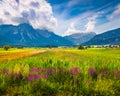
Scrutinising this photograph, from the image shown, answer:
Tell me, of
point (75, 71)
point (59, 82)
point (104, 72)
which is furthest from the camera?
point (104, 72)

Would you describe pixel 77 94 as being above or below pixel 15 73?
below

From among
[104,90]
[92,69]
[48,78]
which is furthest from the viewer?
[92,69]

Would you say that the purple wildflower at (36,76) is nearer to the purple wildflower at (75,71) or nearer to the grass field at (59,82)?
the grass field at (59,82)

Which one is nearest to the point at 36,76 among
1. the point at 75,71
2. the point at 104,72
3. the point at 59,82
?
the point at 59,82

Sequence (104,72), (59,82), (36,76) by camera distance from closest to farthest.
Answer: (36,76) → (59,82) → (104,72)

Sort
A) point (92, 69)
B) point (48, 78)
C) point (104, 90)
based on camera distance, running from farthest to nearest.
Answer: point (92, 69)
point (48, 78)
point (104, 90)

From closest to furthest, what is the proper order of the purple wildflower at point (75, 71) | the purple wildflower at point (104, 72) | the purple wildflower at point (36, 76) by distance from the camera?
the purple wildflower at point (36, 76), the purple wildflower at point (75, 71), the purple wildflower at point (104, 72)

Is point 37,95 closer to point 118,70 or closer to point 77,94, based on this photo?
point 77,94

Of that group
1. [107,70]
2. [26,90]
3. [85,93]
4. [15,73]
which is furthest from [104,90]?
[15,73]

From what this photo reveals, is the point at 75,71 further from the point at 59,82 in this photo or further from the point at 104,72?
the point at 104,72

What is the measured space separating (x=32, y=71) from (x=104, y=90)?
3.77 m

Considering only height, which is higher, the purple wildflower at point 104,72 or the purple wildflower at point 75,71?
the purple wildflower at point 75,71

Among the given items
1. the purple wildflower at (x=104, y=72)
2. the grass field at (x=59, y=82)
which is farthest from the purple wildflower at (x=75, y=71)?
the purple wildflower at (x=104, y=72)

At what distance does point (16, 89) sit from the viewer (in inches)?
376
